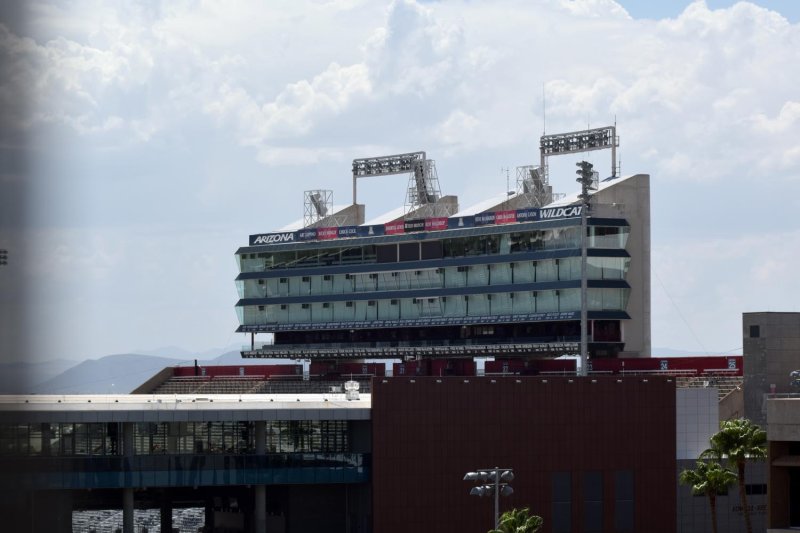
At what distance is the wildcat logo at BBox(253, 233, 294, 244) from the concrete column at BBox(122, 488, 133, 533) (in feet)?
241

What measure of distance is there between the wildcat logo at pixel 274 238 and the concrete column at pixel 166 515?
68.8 metres

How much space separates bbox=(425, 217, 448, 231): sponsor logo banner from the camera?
13862 cm

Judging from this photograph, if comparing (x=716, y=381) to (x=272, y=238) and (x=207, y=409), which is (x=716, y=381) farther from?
(x=272, y=238)

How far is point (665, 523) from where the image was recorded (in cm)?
8631

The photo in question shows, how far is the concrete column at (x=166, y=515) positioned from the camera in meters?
83.1

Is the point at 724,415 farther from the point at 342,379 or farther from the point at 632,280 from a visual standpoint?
the point at 342,379

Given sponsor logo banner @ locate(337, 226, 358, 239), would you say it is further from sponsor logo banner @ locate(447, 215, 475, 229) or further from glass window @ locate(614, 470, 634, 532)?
glass window @ locate(614, 470, 634, 532)

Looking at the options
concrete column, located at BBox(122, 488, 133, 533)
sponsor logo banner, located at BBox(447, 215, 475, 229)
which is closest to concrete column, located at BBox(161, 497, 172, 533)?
concrete column, located at BBox(122, 488, 133, 533)

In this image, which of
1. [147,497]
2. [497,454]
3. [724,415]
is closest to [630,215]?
[724,415]

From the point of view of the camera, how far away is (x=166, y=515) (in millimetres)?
83438

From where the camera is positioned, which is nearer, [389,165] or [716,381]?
[716,381]

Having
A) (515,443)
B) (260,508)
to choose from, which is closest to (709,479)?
(515,443)

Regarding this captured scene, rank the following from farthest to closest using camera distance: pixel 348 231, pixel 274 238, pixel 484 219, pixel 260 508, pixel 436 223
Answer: pixel 274 238
pixel 348 231
pixel 436 223
pixel 484 219
pixel 260 508

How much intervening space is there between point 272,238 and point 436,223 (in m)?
21.6
